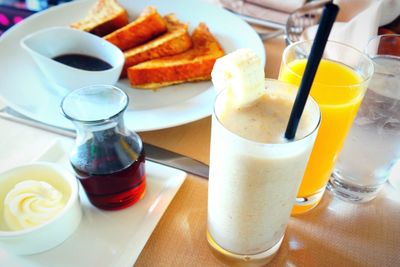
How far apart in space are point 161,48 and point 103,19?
8.9 inches

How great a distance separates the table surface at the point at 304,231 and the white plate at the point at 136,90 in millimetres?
93

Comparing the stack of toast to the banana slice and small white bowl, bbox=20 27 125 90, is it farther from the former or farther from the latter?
the banana slice

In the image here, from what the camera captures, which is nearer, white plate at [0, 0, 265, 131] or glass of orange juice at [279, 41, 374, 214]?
glass of orange juice at [279, 41, 374, 214]

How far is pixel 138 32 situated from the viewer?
3.44ft

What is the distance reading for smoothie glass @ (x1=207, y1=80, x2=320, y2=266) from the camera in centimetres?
43

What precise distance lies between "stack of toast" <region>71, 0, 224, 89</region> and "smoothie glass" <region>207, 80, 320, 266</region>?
48 cm

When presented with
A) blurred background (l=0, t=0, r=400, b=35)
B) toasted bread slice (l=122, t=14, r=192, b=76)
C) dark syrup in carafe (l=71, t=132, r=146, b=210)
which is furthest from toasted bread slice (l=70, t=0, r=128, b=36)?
dark syrup in carafe (l=71, t=132, r=146, b=210)

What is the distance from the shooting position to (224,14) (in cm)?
115

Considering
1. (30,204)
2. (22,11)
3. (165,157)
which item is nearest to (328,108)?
(165,157)

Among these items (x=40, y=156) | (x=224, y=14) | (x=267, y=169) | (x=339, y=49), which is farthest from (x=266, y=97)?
(x=224, y=14)

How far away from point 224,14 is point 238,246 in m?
0.81

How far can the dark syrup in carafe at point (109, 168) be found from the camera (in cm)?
58

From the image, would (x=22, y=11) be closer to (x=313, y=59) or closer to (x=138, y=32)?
(x=138, y=32)

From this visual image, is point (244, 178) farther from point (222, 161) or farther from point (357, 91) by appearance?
point (357, 91)
